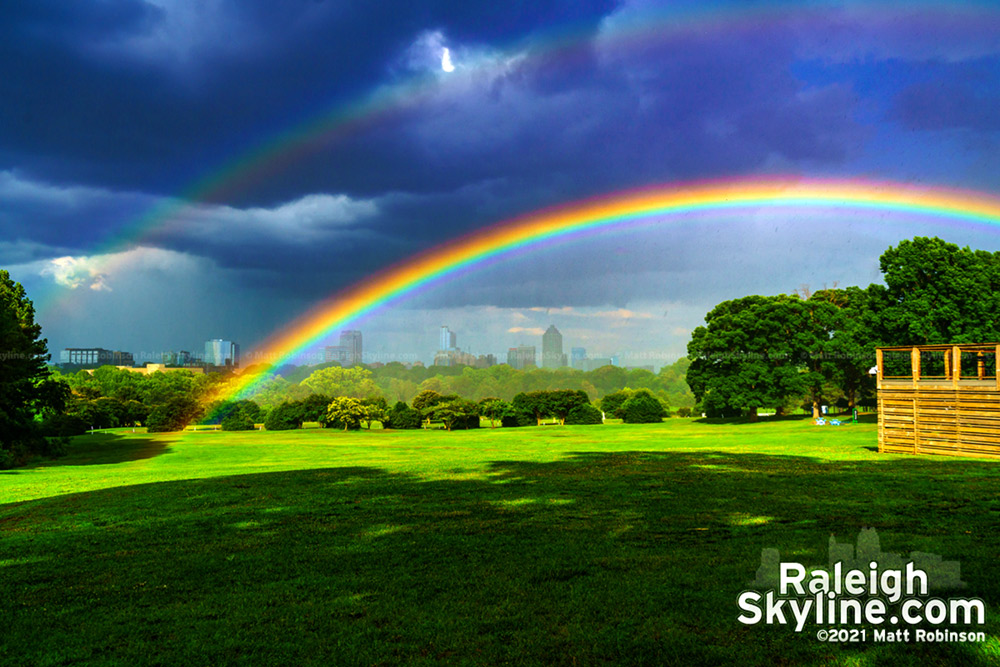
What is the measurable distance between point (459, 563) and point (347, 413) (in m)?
66.1

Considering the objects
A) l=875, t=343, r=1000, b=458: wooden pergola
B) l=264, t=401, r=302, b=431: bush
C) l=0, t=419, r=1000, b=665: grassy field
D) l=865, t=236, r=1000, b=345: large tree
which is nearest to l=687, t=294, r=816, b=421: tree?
l=865, t=236, r=1000, b=345: large tree

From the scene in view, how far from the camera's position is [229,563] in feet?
31.1

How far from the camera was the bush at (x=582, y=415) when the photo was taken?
77250 mm

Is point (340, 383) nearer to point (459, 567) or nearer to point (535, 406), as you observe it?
point (535, 406)

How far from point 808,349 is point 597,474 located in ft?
151

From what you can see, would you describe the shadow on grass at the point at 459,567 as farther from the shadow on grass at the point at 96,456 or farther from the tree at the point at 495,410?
the tree at the point at 495,410

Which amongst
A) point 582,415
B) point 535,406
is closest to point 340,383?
point 535,406

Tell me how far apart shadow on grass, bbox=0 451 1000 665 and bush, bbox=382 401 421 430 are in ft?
181

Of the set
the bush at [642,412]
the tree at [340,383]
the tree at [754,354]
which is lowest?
the bush at [642,412]

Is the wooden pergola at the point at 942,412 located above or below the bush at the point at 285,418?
above

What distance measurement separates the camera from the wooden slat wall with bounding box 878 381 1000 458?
22.6 m

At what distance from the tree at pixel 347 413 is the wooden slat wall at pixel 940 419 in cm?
5778

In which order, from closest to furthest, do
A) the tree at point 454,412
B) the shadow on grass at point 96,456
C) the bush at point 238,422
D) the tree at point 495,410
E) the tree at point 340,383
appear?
the shadow on grass at point 96,456 < the tree at point 454,412 < the tree at point 495,410 < the bush at point 238,422 < the tree at point 340,383

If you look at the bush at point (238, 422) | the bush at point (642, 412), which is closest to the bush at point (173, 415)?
the bush at point (238, 422)
